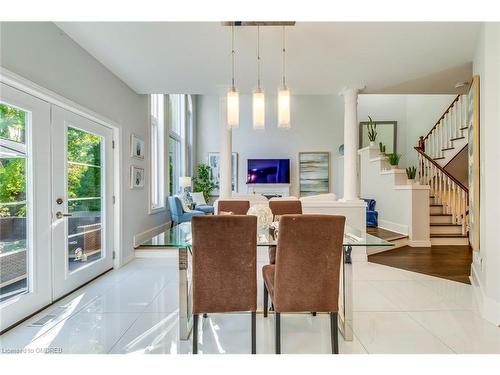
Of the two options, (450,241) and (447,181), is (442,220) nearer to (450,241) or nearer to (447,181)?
(450,241)

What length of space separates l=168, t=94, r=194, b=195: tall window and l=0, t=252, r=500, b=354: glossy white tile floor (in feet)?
14.5

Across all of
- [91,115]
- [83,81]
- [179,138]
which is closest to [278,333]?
[91,115]

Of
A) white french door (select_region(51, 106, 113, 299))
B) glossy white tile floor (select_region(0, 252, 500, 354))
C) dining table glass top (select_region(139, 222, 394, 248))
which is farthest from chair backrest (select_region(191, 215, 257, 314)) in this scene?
white french door (select_region(51, 106, 113, 299))

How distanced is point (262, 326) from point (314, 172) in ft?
22.3

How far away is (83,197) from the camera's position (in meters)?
3.15

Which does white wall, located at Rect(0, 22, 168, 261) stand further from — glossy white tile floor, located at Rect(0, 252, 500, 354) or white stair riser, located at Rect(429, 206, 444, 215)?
white stair riser, located at Rect(429, 206, 444, 215)

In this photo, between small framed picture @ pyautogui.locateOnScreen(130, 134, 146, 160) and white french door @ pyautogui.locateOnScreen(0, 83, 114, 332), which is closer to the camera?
white french door @ pyautogui.locateOnScreen(0, 83, 114, 332)

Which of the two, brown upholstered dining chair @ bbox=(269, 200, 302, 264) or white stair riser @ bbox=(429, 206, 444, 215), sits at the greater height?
brown upholstered dining chair @ bbox=(269, 200, 302, 264)

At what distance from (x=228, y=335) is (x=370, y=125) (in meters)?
7.75

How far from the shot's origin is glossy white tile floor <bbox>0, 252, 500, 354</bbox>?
193cm
